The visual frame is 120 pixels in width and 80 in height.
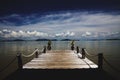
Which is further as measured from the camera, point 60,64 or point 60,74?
point 60,64

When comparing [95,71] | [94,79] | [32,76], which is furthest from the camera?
[95,71]

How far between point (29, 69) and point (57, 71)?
1.77 m

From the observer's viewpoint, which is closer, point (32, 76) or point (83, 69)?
point (32, 76)

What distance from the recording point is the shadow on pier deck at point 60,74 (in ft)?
35.9

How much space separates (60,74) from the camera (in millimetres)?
11766

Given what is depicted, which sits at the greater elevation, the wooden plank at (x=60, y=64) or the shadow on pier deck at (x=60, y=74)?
the wooden plank at (x=60, y=64)

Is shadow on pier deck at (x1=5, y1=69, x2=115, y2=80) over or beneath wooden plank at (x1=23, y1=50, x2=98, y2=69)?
beneath

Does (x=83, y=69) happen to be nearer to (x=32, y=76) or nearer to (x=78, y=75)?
A: (x=78, y=75)

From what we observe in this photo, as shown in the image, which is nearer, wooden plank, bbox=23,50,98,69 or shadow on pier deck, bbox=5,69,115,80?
shadow on pier deck, bbox=5,69,115,80

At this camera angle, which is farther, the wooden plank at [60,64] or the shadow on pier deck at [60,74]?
the wooden plank at [60,64]

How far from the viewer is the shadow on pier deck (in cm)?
1093

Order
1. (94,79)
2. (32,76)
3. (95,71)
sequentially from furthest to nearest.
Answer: (95,71) < (32,76) < (94,79)

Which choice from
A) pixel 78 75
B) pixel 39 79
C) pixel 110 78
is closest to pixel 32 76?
pixel 39 79

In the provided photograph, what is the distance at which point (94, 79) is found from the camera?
1064 centimetres
